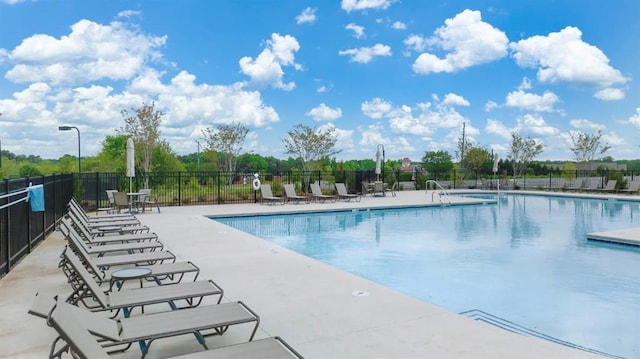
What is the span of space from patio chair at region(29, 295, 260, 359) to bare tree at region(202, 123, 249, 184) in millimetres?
25335

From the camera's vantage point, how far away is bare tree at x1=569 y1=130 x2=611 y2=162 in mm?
31453

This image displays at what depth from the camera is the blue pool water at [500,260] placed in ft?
18.8

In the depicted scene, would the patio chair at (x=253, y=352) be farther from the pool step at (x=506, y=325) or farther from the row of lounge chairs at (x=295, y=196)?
the row of lounge chairs at (x=295, y=196)

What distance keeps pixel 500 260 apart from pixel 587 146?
89.9 feet

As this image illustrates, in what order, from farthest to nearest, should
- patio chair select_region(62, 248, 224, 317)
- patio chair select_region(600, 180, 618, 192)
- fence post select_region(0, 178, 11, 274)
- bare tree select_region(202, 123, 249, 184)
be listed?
bare tree select_region(202, 123, 249, 184), patio chair select_region(600, 180, 618, 192), fence post select_region(0, 178, 11, 274), patio chair select_region(62, 248, 224, 317)

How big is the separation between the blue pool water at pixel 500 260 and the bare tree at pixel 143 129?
9.69 metres

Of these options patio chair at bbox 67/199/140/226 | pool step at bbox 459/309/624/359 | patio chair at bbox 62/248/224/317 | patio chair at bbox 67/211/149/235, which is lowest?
pool step at bbox 459/309/624/359

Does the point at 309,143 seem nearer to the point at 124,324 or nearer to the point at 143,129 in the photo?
the point at 143,129

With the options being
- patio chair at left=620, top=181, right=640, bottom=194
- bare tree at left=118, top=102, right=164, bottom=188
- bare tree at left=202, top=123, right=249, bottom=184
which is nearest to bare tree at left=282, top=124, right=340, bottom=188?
bare tree at left=202, top=123, right=249, bottom=184

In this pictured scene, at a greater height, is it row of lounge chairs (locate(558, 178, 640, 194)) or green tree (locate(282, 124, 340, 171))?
green tree (locate(282, 124, 340, 171))

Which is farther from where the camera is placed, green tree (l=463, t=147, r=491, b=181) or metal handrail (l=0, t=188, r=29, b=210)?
green tree (l=463, t=147, r=491, b=181)

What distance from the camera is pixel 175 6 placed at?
59.1 ft

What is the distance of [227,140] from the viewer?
2877 centimetres

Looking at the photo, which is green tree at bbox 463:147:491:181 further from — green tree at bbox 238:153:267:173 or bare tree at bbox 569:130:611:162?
green tree at bbox 238:153:267:173
